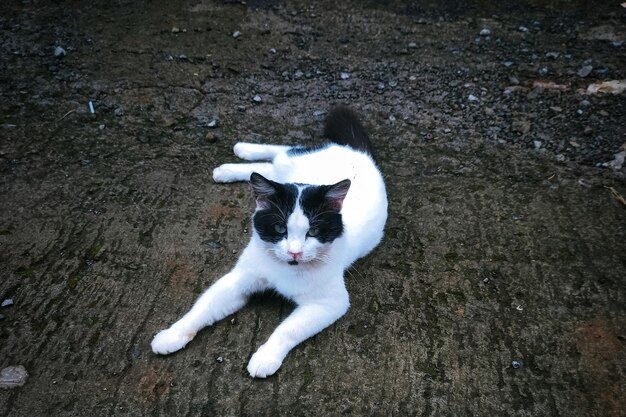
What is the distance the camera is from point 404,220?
10.5 feet

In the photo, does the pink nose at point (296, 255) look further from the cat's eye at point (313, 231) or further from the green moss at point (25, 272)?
the green moss at point (25, 272)

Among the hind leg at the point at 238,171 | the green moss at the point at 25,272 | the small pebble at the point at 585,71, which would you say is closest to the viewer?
the green moss at the point at 25,272

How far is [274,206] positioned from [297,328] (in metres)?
0.58

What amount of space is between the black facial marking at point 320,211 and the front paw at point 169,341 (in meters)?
0.77

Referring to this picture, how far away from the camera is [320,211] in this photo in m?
2.40

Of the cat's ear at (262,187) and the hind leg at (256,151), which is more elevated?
the cat's ear at (262,187)

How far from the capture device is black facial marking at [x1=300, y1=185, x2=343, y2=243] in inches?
93.6

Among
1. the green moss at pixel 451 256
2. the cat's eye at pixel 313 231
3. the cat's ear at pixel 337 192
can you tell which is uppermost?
the cat's ear at pixel 337 192

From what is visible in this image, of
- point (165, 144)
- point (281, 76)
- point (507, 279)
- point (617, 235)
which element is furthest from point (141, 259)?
point (617, 235)

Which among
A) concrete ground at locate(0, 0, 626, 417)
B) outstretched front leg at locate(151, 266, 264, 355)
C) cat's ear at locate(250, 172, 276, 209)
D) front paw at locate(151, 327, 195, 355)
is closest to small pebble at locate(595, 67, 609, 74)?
concrete ground at locate(0, 0, 626, 417)

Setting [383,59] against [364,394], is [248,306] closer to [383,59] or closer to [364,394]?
[364,394]

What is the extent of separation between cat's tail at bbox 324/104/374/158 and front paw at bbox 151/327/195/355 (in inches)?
64.6

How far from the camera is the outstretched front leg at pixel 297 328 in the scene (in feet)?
7.59

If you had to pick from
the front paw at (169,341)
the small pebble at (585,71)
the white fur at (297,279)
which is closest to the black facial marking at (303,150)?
the white fur at (297,279)
